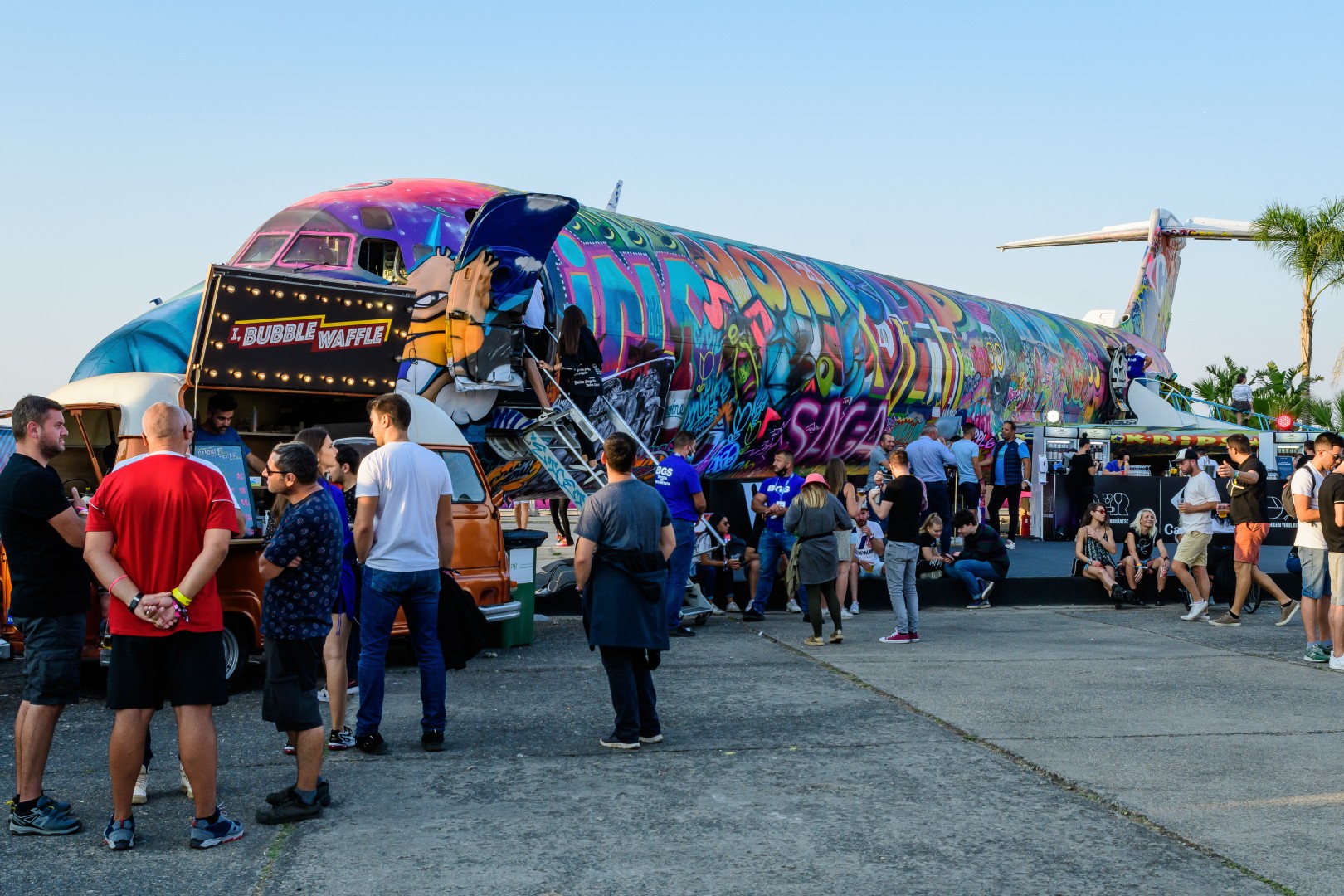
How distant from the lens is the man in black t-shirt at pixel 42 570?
4844 mm

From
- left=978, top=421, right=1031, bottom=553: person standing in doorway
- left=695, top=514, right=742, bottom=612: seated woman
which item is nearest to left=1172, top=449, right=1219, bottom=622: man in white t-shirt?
left=695, top=514, right=742, bottom=612: seated woman

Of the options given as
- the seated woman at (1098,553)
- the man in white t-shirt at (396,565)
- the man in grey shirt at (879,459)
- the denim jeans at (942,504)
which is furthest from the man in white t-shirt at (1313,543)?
the man in white t-shirt at (396,565)

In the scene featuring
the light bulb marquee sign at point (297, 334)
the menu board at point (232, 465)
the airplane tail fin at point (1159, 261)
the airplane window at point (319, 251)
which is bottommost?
the menu board at point (232, 465)

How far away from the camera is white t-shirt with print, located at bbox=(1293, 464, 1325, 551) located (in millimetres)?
8969

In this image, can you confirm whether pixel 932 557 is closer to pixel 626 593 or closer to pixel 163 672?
pixel 626 593

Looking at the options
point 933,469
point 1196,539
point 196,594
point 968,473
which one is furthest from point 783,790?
point 968,473

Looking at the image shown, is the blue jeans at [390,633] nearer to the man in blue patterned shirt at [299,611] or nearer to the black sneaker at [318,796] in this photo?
the man in blue patterned shirt at [299,611]

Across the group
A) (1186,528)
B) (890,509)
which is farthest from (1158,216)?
(890,509)

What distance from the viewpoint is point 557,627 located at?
11.0 meters

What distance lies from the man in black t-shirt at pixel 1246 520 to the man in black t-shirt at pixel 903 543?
2994mm

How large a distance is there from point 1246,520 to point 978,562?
9.33 feet

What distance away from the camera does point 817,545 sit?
9.75m

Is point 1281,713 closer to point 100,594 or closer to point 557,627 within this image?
point 557,627

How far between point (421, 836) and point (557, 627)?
6334 millimetres
